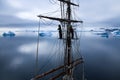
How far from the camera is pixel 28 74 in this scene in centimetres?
2953

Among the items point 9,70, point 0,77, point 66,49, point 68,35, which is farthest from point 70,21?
point 9,70

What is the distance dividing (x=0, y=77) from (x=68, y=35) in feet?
63.6

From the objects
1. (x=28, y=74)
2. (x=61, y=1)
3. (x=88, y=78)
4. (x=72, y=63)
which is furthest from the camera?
(x=28, y=74)

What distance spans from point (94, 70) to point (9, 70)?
57.8 feet

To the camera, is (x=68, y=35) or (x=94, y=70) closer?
(x=68, y=35)

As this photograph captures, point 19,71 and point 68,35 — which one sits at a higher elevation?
point 68,35

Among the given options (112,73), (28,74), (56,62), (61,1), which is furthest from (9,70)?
(61,1)

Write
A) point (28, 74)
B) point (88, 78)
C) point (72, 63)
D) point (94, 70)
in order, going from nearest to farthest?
point (72, 63) → point (88, 78) → point (28, 74) → point (94, 70)

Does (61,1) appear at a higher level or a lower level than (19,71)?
higher

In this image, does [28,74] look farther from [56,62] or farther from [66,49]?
[66,49]

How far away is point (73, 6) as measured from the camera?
16344 millimetres

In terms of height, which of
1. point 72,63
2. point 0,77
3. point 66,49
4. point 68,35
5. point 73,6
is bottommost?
point 0,77

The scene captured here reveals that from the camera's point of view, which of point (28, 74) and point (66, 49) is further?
point (28, 74)

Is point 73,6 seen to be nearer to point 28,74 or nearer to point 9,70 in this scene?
point 28,74
